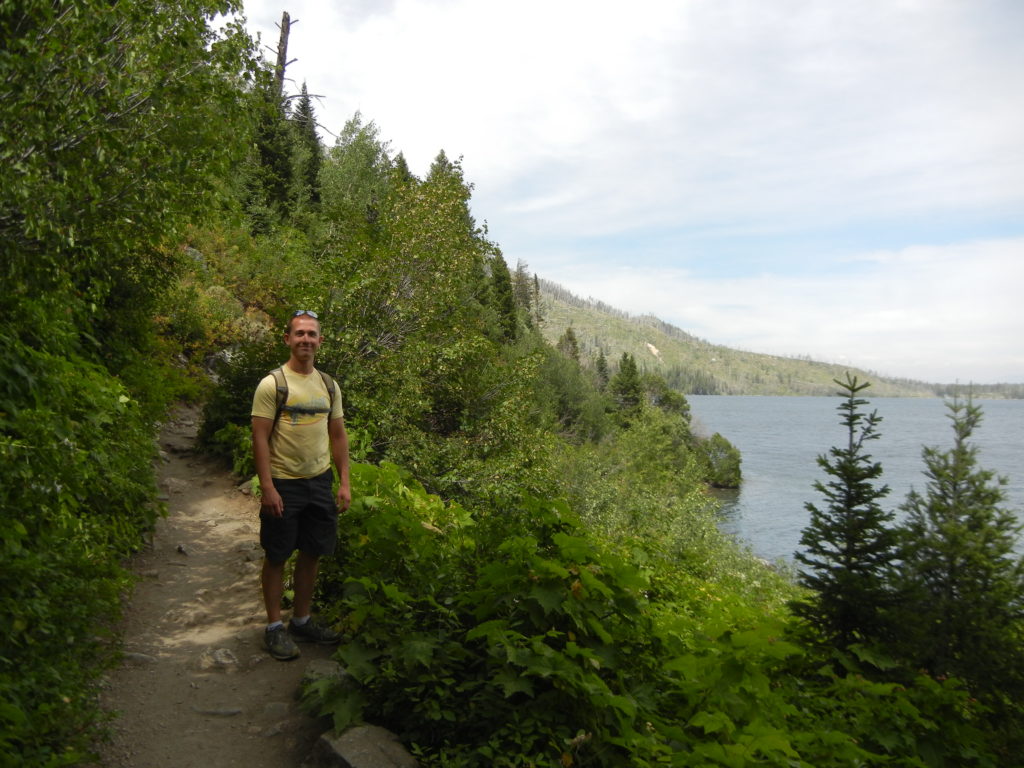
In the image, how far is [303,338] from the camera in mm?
4484

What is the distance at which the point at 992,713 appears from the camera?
4812 millimetres

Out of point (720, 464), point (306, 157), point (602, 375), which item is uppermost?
point (306, 157)

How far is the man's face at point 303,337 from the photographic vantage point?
4473 millimetres

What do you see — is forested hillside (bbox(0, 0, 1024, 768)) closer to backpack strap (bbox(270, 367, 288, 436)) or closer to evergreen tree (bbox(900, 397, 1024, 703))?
evergreen tree (bbox(900, 397, 1024, 703))

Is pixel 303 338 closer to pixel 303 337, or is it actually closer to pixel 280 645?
pixel 303 337

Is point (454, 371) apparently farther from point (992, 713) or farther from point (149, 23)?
point (992, 713)

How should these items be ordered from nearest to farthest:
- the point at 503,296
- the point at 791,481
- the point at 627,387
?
the point at 503,296
the point at 791,481
the point at 627,387

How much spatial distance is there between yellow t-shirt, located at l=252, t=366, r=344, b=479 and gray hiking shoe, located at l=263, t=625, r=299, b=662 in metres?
1.23

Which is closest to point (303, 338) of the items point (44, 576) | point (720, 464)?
point (44, 576)

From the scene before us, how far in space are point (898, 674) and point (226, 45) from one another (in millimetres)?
8169

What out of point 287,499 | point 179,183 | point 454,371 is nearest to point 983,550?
point 287,499

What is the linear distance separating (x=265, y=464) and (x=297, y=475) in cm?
27

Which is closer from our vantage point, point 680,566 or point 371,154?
point 680,566

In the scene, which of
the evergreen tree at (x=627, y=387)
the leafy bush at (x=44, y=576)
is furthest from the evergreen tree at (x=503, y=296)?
the leafy bush at (x=44, y=576)
